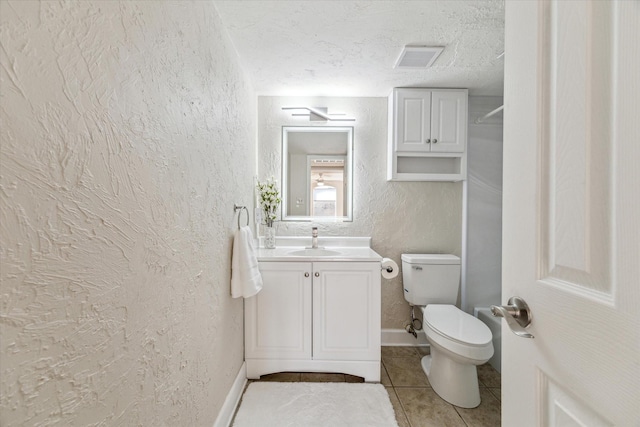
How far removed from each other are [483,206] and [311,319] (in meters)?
1.79

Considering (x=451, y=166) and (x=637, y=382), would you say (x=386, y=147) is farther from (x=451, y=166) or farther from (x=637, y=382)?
(x=637, y=382)

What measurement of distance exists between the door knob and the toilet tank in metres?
1.69

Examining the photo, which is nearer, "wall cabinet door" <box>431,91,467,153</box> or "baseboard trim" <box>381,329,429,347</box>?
"wall cabinet door" <box>431,91,467,153</box>

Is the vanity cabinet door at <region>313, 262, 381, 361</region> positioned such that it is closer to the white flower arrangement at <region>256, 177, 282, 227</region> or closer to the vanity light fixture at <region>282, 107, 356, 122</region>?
the white flower arrangement at <region>256, 177, 282, 227</region>

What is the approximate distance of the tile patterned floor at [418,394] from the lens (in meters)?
1.60

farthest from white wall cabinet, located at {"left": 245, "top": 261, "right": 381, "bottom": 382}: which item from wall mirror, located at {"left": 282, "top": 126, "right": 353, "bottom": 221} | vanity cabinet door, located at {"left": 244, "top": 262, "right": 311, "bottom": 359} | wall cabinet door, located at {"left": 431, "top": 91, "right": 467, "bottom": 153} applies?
wall cabinet door, located at {"left": 431, "top": 91, "right": 467, "bottom": 153}

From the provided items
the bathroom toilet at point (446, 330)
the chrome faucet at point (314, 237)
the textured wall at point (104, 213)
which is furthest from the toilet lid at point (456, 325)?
the textured wall at point (104, 213)

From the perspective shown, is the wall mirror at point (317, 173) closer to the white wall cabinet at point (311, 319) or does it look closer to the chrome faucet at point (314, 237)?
the chrome faucet at point (314, 237)

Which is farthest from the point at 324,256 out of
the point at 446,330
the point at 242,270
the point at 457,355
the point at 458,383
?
the point at 458,383

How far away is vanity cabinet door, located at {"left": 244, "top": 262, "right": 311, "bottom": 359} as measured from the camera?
1931 millimetres

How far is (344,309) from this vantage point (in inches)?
75.8


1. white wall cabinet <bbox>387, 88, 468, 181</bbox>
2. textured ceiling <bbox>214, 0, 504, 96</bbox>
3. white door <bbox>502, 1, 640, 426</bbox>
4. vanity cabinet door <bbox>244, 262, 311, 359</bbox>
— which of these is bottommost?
vanity cabinet door <bbox>244, 262, 311, 359</bbox>

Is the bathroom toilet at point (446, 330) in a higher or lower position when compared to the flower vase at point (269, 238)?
lower

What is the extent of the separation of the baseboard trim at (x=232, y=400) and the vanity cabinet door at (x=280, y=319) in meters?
0.13
